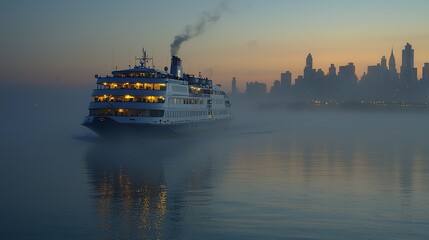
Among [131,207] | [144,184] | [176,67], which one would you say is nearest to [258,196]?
[131,207]

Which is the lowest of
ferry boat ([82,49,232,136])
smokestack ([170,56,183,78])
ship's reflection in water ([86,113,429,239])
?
ship's reflection in water ([86,113,429,239])

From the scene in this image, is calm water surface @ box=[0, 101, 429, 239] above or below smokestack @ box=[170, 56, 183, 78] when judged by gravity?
below

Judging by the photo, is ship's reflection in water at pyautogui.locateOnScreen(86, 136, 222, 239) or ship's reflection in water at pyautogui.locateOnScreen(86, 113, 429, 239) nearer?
ship's reflection in water at pyautogui.locateOnScreen(86, 113, 429, 239)

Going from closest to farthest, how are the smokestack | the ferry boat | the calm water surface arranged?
the calm water surface → the ferry boat → the smokestack

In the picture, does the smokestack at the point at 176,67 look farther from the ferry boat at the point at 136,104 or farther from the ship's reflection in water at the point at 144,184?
the ship's reflection in water at the point at 144,184

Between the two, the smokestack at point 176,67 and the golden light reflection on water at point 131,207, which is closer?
the golden light reflection on water at point 131,207

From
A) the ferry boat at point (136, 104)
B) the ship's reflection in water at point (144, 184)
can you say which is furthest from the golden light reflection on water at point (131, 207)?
the ferry boat at point (136, 104)

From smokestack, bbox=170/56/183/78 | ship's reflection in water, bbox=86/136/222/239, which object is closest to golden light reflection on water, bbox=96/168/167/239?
ship's reflection in water, bbox=86/136/222/239

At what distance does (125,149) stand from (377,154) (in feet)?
109

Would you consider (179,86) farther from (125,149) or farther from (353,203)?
(353,203)

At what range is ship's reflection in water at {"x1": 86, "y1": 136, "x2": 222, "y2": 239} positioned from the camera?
98.1ft

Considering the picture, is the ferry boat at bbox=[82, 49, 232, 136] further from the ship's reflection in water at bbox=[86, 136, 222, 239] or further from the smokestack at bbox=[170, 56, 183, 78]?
the smokestack at bbox=[170, 56, 183, 78]

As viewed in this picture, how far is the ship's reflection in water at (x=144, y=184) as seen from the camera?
29.9 m

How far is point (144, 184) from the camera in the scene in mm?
45000
